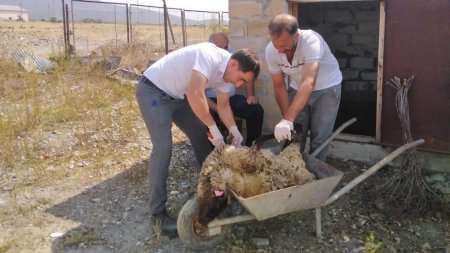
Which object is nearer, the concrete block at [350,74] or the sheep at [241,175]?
the sheep at [241,175]

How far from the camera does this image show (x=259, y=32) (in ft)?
15.2

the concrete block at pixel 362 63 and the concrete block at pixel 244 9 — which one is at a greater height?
the concrete block at pixel 244 9

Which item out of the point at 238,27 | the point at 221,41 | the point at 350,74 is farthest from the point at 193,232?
the point at 350,74

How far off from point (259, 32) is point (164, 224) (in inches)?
93.1

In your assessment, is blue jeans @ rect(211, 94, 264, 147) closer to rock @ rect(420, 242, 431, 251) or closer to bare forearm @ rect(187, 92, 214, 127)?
bare forearm @ rect(187, 92, 214, 127)

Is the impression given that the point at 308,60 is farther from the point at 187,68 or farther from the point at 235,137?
the point at 187,68

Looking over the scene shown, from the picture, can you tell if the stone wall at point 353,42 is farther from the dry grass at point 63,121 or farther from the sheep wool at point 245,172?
the sheep wool at point 245,172

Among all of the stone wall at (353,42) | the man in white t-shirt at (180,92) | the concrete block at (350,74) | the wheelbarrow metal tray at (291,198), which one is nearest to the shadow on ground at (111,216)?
the man in white t-shirt at (180,92)

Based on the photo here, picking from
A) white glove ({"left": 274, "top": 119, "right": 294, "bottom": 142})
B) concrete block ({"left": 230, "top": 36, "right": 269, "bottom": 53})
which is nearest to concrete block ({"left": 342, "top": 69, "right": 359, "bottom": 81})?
concrete block ({"left": 230, "top": 36, "right": 269, "bottom": 53})

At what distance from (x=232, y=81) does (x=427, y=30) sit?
2.10 metres

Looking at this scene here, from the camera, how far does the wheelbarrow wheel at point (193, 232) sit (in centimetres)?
298

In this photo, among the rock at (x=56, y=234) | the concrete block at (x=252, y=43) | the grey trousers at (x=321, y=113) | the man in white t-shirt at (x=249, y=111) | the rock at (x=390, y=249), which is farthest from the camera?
the concrete block at (x=252, y=43)

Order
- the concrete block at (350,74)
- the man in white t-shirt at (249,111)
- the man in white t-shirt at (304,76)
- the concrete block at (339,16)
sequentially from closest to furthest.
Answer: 1. the man in white t-shirt at (304,76)
2. the man in white t-shirt at (249,111)
3. the concrete block at (339,16)
4. the concrete block at (350,74)

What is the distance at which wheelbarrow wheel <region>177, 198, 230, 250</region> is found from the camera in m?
2.98
